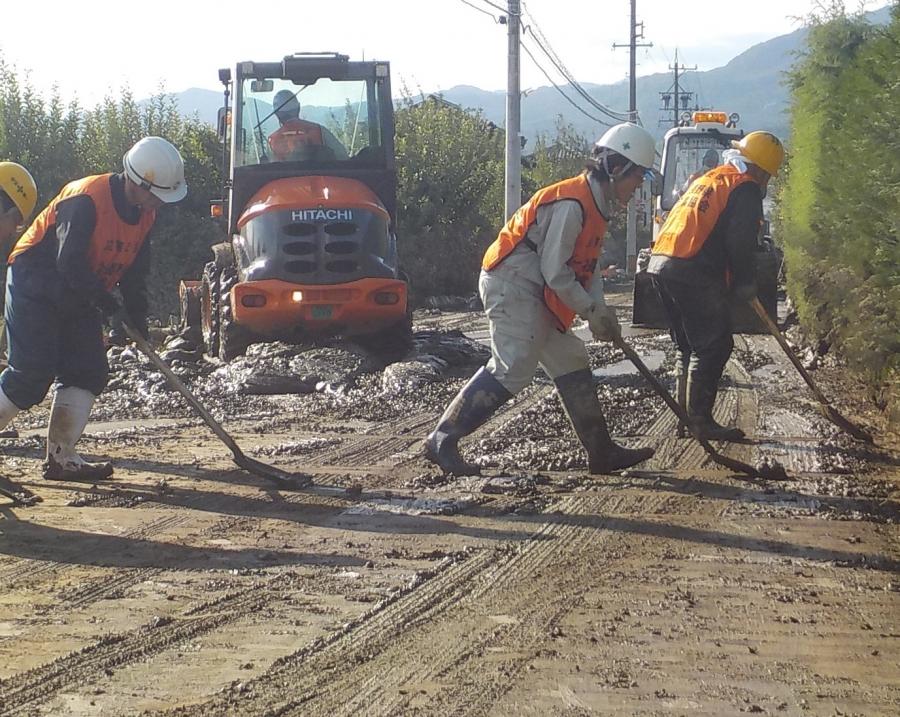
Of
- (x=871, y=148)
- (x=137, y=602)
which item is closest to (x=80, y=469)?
(x=137, y=602)

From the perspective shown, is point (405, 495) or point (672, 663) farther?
point (405, 495)

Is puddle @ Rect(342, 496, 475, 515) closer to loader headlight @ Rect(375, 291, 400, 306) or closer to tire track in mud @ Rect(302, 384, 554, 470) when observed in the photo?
tire track in mud @ Rect(302, 384, 554, 470)

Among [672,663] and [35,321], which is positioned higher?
[35,321]

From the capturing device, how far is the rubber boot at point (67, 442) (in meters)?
7.02

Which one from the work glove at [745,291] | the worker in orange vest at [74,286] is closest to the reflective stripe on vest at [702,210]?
the work glove at [745,291]

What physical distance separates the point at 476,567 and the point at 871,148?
524cm

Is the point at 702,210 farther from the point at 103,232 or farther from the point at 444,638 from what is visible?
the point at 444,638

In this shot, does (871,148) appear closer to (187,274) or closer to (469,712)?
(469,712)

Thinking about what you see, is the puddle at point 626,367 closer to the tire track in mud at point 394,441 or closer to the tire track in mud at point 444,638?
the tire track in mud at point 394,441

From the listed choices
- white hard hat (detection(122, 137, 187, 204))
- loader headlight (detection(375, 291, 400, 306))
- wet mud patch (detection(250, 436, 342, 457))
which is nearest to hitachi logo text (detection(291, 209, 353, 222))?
loader headlight (detection(375, 291, 400, 306))

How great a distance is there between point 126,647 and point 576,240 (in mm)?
3506

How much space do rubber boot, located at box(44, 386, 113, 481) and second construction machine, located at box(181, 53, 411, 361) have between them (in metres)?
4.49

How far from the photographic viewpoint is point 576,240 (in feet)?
22.0

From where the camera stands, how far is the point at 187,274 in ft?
77.4
